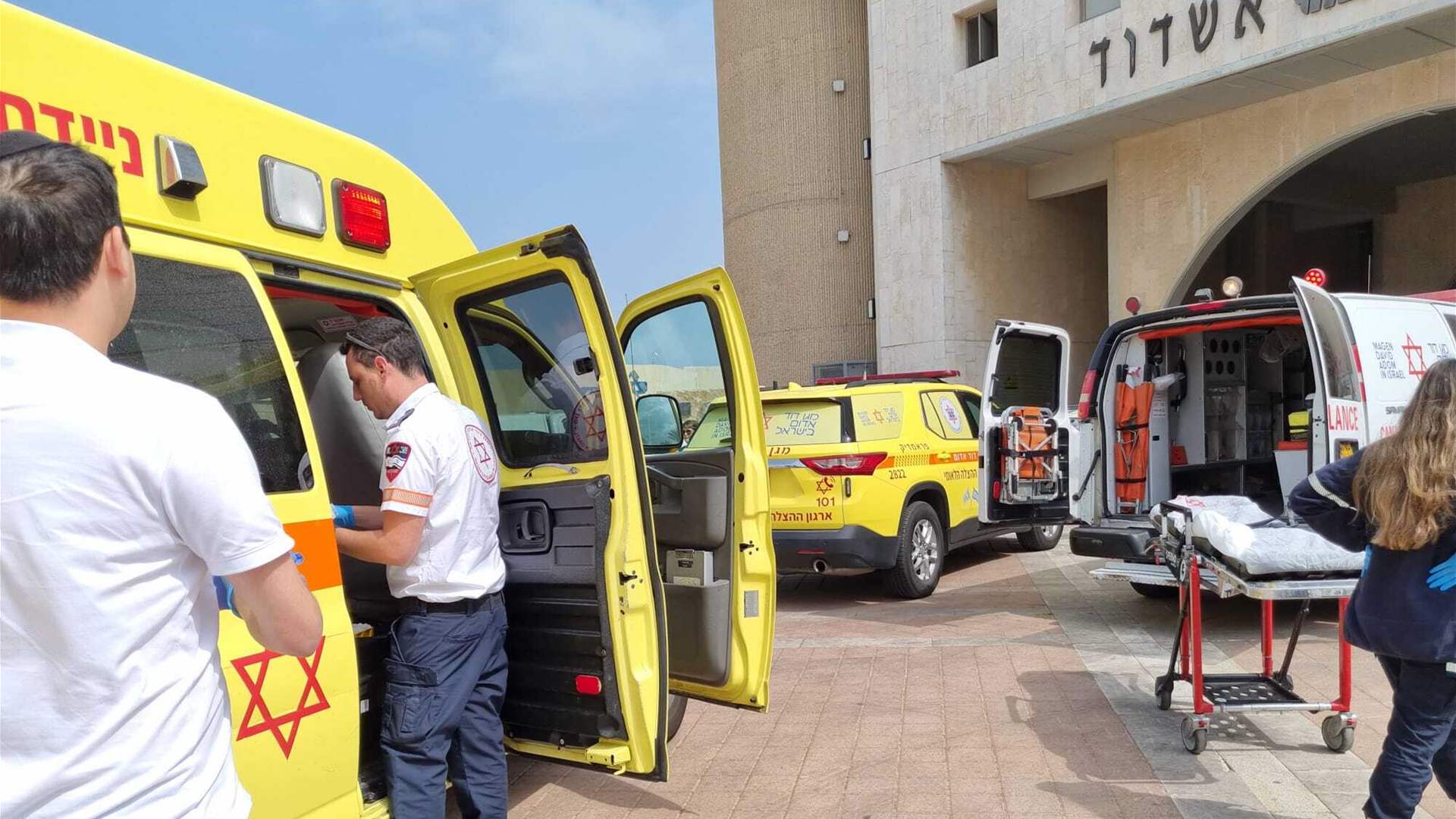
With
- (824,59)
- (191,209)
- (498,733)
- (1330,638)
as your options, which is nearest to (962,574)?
(1330,638)

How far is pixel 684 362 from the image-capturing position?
4.64 m

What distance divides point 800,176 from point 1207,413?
48.7ft

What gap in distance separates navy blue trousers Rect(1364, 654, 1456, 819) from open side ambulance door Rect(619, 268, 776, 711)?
7.22ft

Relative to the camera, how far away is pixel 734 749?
4.95m

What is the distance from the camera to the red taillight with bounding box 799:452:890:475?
7.93 meters

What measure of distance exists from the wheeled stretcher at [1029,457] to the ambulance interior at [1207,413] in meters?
0.50

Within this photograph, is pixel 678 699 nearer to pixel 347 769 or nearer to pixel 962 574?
pixel 347 769

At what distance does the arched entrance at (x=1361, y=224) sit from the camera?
1823cm

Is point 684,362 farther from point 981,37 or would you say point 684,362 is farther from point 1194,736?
point 981,37

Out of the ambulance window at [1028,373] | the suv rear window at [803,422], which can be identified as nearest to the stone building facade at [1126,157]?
the ambulance window at [1028,373]

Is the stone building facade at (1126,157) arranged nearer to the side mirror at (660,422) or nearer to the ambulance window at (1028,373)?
the ambulance window at (1028,373)

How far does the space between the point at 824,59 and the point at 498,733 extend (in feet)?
70.0

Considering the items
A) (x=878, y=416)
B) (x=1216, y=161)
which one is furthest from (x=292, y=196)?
(x=1216, y=161)

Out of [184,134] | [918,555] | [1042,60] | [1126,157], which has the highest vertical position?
[1042,60]
